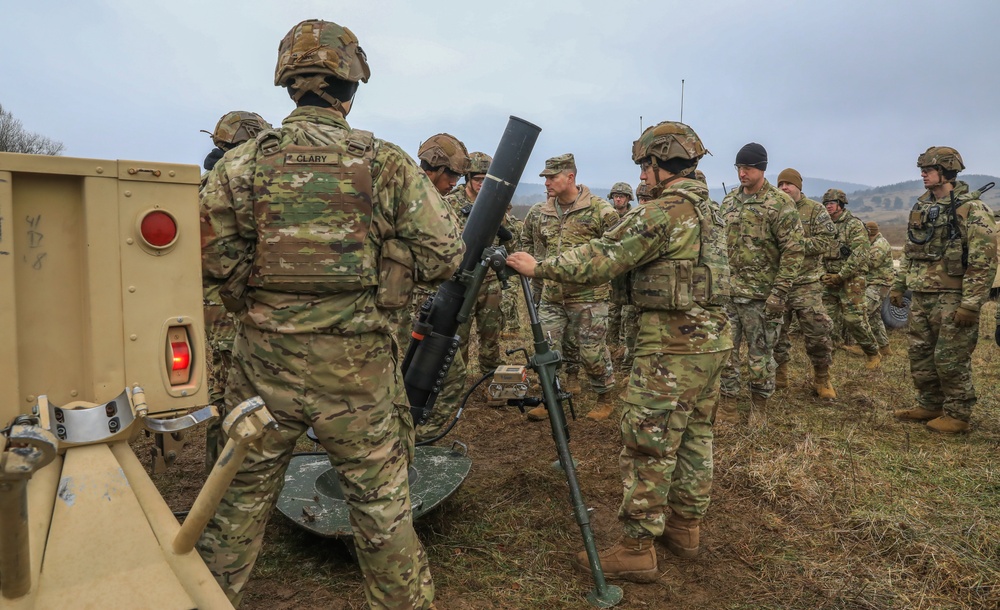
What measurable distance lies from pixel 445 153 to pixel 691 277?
1997 millimetres

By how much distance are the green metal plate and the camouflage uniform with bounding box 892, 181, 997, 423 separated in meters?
4.57

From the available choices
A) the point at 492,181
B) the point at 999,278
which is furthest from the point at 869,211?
the point at 492,181

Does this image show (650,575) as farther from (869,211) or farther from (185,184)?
(869,211)

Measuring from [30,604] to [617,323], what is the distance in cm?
912

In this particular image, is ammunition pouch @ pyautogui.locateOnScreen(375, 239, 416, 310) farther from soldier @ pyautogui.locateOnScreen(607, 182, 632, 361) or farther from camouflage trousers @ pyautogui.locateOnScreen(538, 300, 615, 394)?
soldier @ pyautogui.locateOnScreen(607, 182, 632, 361)

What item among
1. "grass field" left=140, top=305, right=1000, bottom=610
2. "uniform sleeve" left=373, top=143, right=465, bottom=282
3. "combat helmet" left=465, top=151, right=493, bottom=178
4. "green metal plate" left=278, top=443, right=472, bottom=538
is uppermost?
"combat helmet" left=465, top=151, right=493, bottom=178

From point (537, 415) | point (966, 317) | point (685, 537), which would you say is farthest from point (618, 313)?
point (685, 537)

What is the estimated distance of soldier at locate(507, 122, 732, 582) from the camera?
3.43 m

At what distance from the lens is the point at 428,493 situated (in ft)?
12.3

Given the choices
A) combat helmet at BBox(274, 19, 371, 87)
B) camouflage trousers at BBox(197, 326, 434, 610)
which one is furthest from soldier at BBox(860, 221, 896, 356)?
combat helmet at BBox(274, 19, 371, 87)

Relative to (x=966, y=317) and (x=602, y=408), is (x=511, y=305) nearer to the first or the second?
Answer: (x=602, y=408)

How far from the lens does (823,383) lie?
727 centimetres

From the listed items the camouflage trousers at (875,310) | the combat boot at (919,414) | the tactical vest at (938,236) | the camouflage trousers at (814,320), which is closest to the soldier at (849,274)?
the camouflage trousers at (875,310)

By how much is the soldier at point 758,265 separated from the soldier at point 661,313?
2.99 meters
